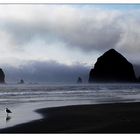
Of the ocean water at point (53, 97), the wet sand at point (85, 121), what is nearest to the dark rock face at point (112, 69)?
the ocean water at point (53, 97)

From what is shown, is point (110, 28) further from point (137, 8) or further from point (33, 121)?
point (33, 121)

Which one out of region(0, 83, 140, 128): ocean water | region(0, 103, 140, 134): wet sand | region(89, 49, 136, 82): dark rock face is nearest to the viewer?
region(0, 103, 140, 134): wet sand

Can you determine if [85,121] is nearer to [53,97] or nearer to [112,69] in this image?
[112,69]

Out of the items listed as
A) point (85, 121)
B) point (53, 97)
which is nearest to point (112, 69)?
point (85, 121)

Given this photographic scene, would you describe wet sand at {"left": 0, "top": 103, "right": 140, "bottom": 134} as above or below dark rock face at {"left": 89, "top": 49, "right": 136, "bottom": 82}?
below

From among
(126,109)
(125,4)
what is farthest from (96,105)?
(125,4)

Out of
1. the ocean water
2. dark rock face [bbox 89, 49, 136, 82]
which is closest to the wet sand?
the ocean water

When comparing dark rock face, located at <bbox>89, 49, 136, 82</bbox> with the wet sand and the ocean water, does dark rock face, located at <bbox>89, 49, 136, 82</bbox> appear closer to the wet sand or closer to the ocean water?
the ocean water
